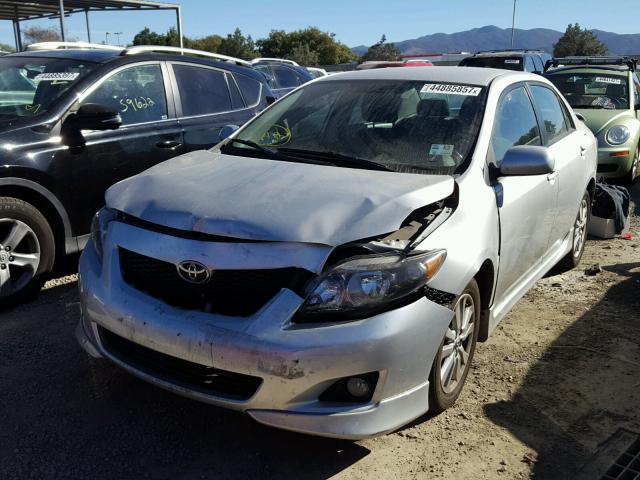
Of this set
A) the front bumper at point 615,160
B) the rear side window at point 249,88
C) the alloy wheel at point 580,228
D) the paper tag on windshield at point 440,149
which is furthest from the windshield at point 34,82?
the front bumper at point 615,160

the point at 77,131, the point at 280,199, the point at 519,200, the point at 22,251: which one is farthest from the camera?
the point at 77,131

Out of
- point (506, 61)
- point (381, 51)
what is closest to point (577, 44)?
point (381, 51)

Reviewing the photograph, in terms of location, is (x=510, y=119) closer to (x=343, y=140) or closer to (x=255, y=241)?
(x=343, y=140)

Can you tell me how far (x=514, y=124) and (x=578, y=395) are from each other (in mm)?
1690

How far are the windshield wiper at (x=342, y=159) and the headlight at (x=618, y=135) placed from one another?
629 centimetres

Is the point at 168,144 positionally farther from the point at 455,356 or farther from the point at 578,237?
the point at 578,237

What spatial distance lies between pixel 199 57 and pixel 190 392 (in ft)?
13.7

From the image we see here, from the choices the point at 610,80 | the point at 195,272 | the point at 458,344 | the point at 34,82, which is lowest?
the point at 458,344

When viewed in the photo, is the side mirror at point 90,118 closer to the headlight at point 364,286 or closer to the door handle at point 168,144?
the door handle at point 168,144

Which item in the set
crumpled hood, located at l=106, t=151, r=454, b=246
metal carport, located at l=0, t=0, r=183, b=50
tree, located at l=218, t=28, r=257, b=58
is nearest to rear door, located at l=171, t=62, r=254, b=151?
crumpled hood, located at l=106, t=151, r=454, b=246

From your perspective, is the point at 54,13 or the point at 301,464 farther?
the point at 54,13

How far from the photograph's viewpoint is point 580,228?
5.42 m

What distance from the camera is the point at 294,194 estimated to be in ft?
9.49

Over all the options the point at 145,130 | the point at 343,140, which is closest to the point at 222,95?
the point at 145,130
